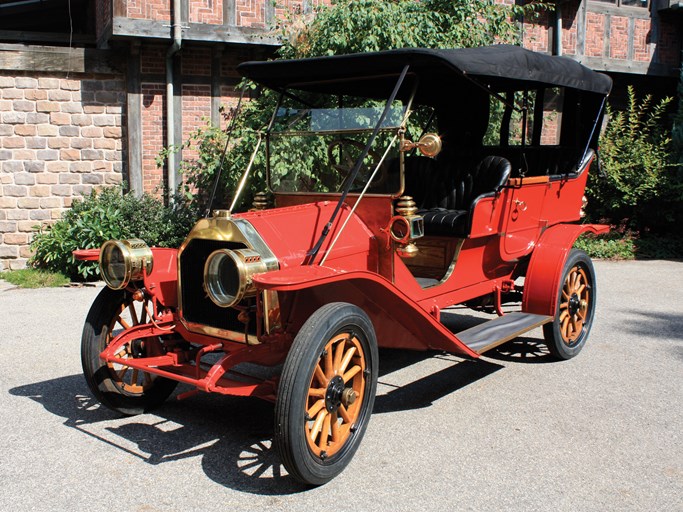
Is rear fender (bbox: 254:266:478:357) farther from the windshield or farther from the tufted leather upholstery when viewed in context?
the tufted leather upholstery

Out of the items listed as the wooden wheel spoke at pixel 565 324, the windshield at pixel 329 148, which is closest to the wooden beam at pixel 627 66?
the wooden wheel spoke at pixel 565 324

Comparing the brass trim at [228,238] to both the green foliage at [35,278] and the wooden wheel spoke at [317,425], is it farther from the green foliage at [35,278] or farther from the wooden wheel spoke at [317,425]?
the green foliage at [35,278]

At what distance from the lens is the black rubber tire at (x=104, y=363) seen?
13.3ft

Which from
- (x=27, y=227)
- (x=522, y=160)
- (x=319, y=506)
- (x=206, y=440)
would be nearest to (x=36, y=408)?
(x=206, y=440)

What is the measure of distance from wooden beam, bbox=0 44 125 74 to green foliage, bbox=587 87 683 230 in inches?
280

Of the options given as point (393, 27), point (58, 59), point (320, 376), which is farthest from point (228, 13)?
point (320, 376)

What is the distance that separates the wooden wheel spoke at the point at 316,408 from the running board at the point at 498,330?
120 centimetres

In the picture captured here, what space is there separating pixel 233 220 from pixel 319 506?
1.43 m

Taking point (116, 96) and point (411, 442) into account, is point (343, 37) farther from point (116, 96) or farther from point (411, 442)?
point (411, 442)

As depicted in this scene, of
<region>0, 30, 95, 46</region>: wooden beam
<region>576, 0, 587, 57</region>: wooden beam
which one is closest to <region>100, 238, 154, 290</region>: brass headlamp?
<region>0, 30, 95, 46</region>: wooden beam

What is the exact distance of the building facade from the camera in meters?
9.54

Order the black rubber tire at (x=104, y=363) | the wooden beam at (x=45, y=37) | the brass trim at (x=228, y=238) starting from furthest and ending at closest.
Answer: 1. the wooden beam at (x=45, y=37)
2. the black rubber tire at (x=104, y=363)
3. the brass trim at (x=228, y=238)

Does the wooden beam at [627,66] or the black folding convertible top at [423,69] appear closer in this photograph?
the black folding convertible top at [423,69]

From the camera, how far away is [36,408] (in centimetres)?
444
